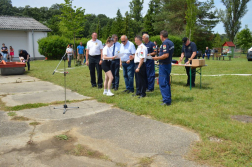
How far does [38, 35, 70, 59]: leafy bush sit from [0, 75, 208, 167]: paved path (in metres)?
24.6

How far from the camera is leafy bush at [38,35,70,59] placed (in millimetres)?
29406

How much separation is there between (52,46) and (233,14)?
1889 inches

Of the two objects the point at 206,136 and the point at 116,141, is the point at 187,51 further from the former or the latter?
the point at 116,141

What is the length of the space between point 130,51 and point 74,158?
5078mm

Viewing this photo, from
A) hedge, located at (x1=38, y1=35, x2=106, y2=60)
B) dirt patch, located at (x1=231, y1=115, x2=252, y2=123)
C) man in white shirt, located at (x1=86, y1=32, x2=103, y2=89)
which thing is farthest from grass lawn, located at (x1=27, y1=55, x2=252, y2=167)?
hedge, located at (x1=38, y1=35, x2=106, y2=60)

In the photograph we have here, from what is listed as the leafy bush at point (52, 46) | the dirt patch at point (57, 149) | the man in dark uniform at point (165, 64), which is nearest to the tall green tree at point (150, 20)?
the leafy bush at point (52, 46)

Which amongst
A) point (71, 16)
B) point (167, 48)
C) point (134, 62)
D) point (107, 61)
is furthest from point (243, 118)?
Result: point (71, 16)

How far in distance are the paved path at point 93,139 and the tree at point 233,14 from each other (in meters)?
60.5

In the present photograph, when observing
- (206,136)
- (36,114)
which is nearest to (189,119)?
(206,136)

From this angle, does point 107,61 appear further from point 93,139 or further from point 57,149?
point 57,149

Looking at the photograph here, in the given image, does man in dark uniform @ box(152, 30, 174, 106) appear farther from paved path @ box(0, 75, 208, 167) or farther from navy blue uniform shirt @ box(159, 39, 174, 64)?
paved path @ box(0, 75, 208, 167)

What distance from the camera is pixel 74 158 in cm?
374

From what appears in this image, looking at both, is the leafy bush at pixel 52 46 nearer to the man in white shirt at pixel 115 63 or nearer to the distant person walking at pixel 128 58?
the man in white shirt at pixel 115 63

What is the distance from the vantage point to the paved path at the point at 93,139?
3.65 metres
